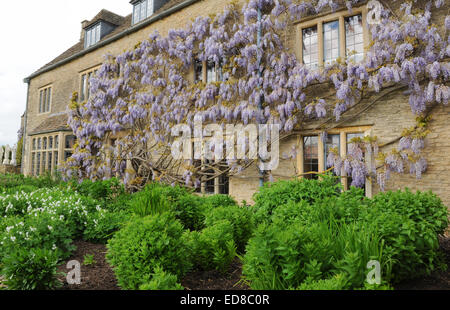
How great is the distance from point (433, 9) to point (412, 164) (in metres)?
3.34

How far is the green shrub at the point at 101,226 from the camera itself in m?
4.64

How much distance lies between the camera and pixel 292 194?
4.51 meters

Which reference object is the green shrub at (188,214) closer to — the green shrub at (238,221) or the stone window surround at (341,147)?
the green shrub at (238,221)

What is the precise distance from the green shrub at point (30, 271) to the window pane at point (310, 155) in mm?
6165

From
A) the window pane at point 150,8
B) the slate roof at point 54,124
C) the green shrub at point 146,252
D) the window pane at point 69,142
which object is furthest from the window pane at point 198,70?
the green shrub at point 146,252

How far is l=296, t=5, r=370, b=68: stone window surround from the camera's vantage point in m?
7.11

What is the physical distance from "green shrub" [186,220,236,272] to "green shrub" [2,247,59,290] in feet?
4.50

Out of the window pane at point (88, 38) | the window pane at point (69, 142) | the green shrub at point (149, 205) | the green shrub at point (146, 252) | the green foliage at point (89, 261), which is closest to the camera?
the green shrub at point (146, 252)

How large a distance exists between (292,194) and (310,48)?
502 centimetres

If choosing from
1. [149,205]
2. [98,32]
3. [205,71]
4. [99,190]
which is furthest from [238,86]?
[98,32]

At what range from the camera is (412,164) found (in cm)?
623

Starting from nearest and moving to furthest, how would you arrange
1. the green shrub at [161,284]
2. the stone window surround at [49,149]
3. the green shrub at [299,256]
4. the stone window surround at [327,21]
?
the green shrub at [161,284]
the green shrub at [299,256]
the stone window surround at [327,21]
the stone window surround at [49,149]
